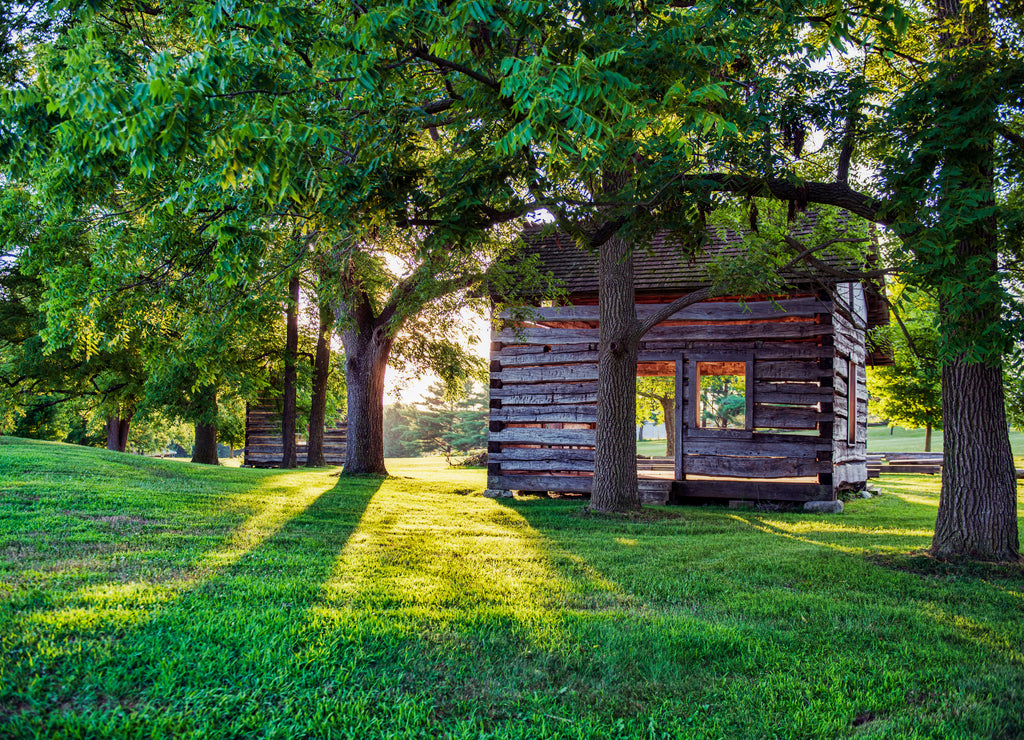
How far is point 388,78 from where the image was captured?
5.49 metres

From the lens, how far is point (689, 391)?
528 inches

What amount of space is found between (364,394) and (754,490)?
944 centimetres

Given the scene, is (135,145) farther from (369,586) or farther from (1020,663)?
(1020,663)

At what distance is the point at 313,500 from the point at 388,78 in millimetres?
7565

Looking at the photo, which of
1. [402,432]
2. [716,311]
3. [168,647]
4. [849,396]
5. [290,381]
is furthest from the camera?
[402,432]

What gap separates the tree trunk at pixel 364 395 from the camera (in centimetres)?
1628

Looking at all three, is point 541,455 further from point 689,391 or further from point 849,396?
point 849,396

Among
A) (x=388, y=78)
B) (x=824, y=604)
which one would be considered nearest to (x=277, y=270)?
(x=388, y=78)

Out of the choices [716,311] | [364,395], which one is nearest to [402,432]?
[364,395]

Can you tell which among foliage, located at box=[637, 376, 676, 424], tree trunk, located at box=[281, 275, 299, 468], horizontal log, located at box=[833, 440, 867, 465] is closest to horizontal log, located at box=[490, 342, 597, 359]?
horizontal log, located at box=[833, 440, 867, 465]

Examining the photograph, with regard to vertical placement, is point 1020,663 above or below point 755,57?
below

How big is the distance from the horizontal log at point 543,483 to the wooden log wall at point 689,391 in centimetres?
2

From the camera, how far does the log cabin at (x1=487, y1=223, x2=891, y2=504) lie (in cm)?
1262

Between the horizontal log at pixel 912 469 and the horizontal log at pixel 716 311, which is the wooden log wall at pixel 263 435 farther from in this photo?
the horizontal log at pixel 912 469
